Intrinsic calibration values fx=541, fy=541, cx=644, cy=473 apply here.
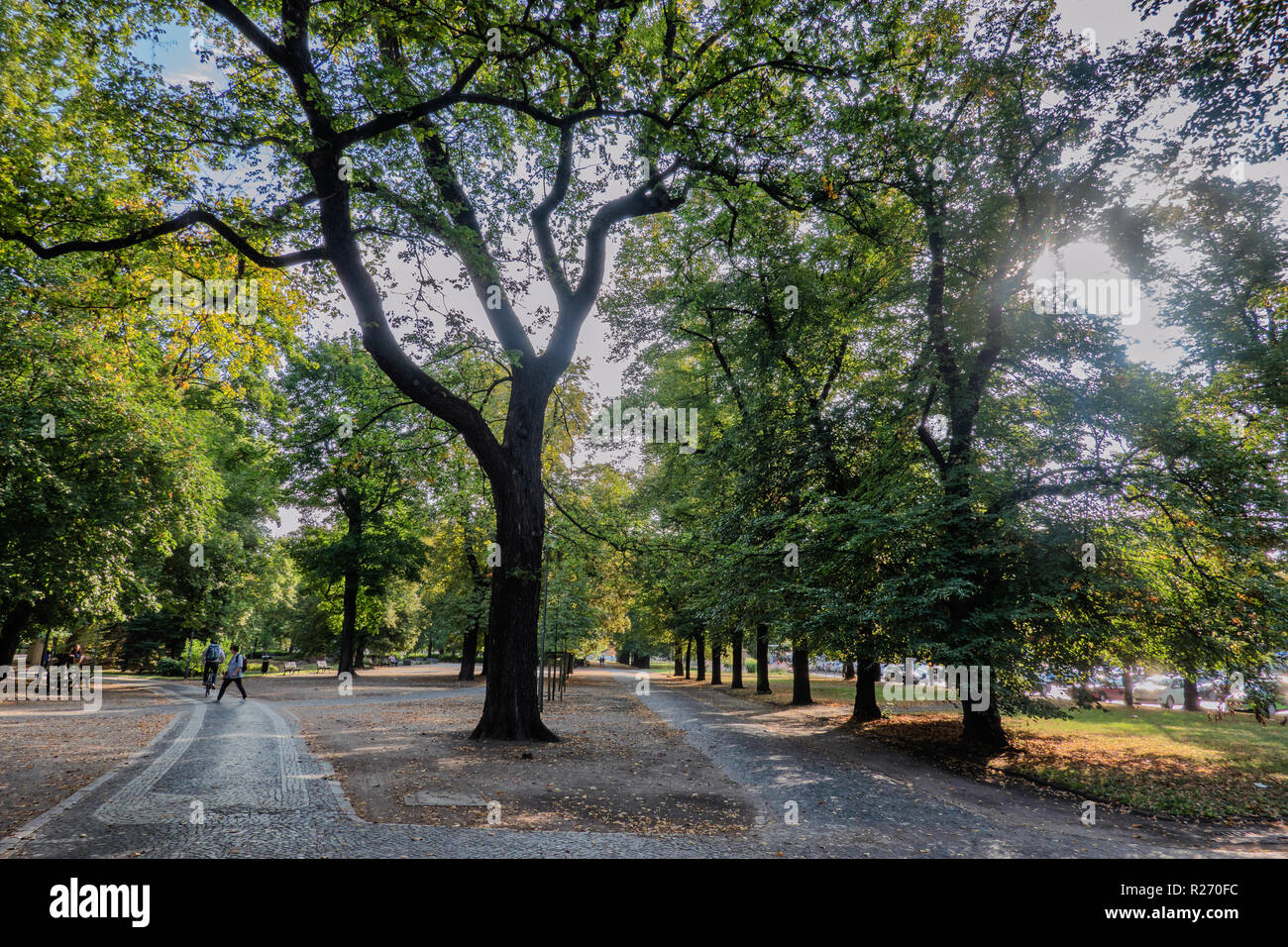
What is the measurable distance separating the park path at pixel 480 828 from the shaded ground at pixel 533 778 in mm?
366

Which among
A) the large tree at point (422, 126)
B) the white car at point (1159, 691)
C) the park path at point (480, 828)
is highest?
the large tree at point (422, 126)

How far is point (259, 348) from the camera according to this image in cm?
1087

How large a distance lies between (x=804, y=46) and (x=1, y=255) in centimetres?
1245

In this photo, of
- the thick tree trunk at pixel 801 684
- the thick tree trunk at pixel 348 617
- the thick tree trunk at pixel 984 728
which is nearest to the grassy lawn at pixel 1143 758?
the thick tree trunk at pixel 984 728

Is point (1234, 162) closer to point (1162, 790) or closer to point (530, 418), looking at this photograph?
point (1162, 790)

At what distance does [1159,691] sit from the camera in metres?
21.5

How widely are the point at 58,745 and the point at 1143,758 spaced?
1984 centimetres

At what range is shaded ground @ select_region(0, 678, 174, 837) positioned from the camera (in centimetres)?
598

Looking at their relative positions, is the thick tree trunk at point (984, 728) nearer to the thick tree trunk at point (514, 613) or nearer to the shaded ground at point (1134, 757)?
the shaded ground at point (1134, 757)

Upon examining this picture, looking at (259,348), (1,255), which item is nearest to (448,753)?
(259,348)

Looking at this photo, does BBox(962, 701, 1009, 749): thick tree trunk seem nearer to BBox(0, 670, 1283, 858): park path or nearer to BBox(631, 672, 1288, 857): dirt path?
BBox(631, 672, 1288, 857): dirt path

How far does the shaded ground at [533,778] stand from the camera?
5.93m

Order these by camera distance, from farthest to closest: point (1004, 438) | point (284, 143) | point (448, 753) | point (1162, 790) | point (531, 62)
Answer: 1. point (1004, 438)
2. point (448, 753)
3. point (1162, 790)
4. point (531, 62)
5. point (284, 143)

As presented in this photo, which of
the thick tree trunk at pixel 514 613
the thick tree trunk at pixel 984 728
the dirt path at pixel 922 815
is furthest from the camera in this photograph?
the thick tree trunk at pixel 984 728
